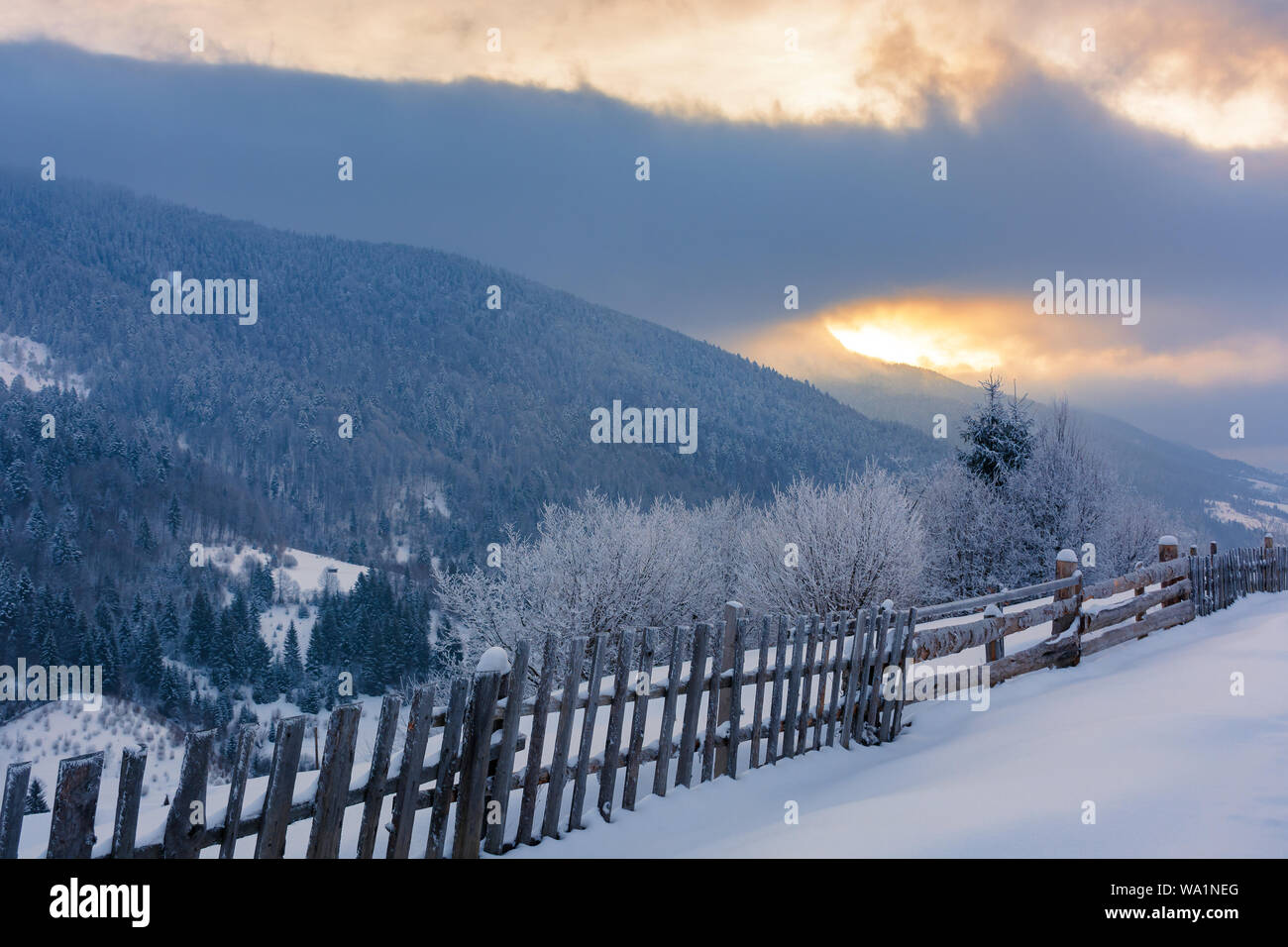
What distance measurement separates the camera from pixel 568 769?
5.07m

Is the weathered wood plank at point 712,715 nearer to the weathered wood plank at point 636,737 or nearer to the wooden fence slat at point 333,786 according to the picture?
the weathered wood plank at point 636,737

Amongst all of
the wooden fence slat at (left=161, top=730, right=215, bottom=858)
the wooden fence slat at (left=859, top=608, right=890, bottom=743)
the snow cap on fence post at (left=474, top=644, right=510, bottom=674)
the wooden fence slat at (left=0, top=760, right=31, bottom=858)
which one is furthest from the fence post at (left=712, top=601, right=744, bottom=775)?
the wooden fence slat at (left=0, top=760, right=31, bottom=858)

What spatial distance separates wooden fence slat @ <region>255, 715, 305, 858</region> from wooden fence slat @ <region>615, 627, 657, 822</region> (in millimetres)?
2019

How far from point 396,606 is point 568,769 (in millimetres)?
107183

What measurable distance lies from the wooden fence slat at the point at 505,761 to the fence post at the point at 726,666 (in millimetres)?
1875

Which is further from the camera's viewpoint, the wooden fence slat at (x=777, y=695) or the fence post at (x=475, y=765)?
the wooden fence slat at (x=777, y=695)

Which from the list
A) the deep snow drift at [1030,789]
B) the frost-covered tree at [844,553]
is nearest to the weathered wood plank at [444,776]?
the deep snow drift at [1030,789]

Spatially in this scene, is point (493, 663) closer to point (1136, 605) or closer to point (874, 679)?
point (874, 679)

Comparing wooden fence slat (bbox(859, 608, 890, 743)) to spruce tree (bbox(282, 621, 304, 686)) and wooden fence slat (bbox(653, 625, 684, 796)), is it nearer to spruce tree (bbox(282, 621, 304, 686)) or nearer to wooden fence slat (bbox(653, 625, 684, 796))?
wooden fence slat (bbox(653, 625, 684, 796))

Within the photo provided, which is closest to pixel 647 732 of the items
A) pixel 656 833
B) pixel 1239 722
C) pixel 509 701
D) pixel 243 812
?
pixel 656 833

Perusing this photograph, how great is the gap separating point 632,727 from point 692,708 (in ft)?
1.84

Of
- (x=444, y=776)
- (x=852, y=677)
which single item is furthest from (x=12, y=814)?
(x=852, y=677)

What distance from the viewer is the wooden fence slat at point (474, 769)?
4.31m
